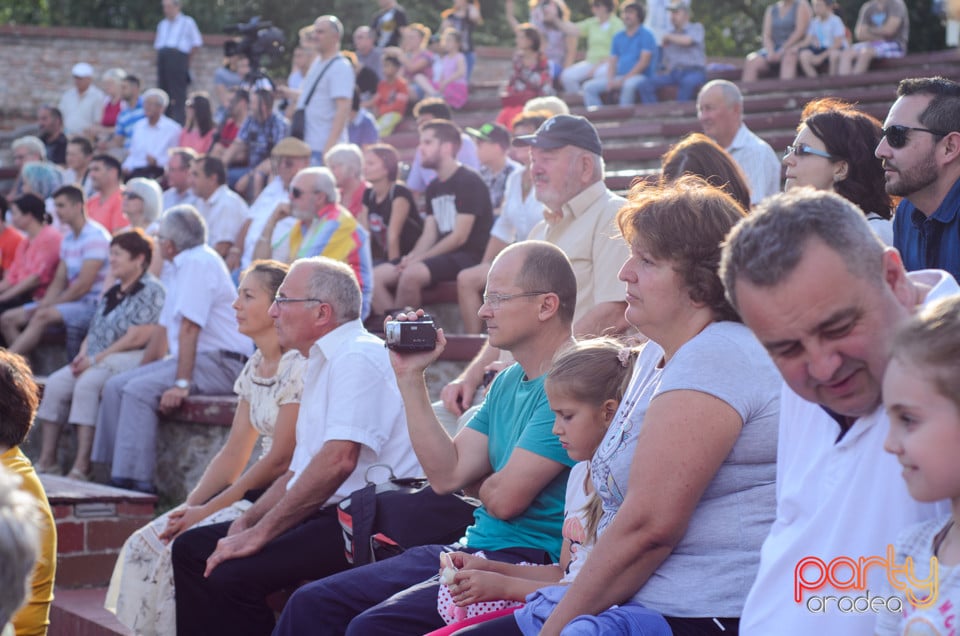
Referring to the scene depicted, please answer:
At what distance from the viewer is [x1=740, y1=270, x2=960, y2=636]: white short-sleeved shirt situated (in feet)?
7.06

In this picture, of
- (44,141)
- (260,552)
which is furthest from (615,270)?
(44,141)

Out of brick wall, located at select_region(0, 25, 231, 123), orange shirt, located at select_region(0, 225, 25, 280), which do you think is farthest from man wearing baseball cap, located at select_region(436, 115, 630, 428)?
brick wall, located at select_region(0, 25, 231, 123)

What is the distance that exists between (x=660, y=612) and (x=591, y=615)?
0.15 metres

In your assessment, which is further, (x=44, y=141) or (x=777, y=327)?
(x=44, y=141)

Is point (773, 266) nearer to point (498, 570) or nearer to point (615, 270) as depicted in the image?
point (498, 570)

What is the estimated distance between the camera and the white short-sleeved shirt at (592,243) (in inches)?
197

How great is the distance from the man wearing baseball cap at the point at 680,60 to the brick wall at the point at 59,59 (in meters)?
8.72

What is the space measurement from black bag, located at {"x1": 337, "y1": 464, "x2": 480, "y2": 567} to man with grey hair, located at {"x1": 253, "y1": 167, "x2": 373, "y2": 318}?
3281 mm

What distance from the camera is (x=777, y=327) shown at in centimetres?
213

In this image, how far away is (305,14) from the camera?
2348 centimetres

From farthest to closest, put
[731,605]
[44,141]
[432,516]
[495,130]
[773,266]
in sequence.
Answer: [44,141] < [495,130] < [432,516] < [731,605] < [773,266]

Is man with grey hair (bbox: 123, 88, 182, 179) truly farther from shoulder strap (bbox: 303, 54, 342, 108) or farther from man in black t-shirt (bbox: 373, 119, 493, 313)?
man in black t-shirt (bbox: 373, 119, 493, 313)

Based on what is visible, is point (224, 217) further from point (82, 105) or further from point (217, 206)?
point (82, 105)

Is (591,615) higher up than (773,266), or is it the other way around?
(773,266)
